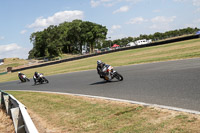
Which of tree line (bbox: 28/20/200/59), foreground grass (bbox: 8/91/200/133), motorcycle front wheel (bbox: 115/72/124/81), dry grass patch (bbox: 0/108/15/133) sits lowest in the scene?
dry grass patch (bbox: 0/108/15/133)

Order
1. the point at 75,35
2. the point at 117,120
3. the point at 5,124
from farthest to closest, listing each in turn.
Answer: the point at 75,35 → the point at 5,124 → the point at 117,120

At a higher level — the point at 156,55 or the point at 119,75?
the point at 156,55

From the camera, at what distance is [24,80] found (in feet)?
89.0

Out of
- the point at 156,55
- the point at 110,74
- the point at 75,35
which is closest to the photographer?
the point at 110,74

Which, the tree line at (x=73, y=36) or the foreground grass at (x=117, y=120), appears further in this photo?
the tree line at (x=73, y=36)

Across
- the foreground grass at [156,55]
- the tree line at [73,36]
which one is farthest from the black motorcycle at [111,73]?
the tree line at [73,36]

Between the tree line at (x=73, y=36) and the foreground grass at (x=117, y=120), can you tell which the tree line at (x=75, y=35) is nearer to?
the tree line at (x=73, y=36)

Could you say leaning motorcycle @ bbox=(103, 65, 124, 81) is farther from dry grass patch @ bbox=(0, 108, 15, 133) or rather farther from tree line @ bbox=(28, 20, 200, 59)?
tree line @ bbox=(28, 20, 200, 59)

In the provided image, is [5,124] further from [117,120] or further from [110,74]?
[110,74]

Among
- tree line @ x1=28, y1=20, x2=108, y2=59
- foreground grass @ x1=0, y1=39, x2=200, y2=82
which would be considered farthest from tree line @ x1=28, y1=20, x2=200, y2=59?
foreground grass @ x1=0, y1=39, x2=200, y2=82

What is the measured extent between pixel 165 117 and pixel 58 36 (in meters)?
85.9

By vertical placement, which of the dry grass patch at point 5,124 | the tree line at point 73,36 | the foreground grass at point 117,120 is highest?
the tree line at point 73,36

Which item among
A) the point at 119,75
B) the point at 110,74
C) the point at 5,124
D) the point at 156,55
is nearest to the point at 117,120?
the point at 5,124

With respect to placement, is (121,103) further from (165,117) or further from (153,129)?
(153,129)
